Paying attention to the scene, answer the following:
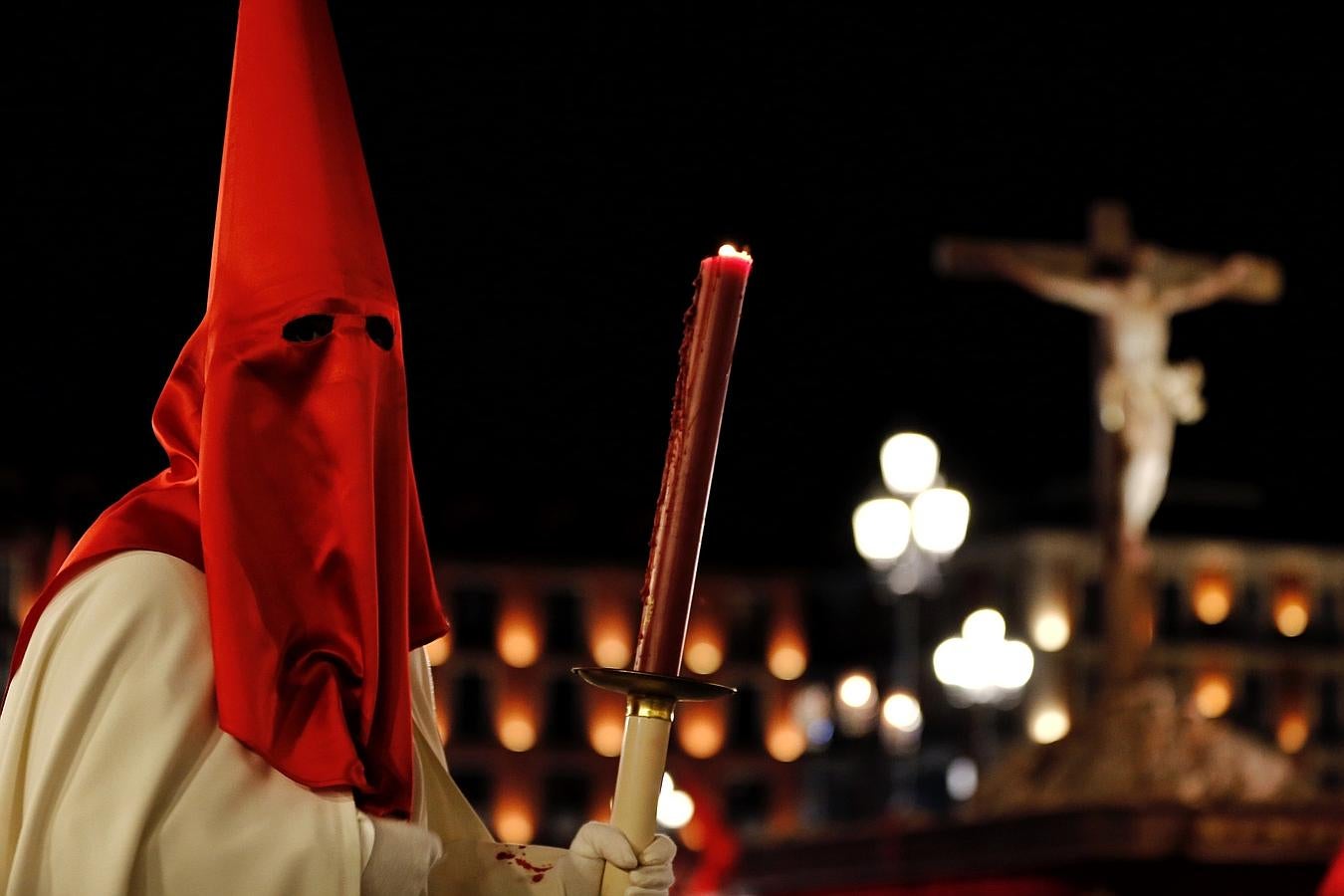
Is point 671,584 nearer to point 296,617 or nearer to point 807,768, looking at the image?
point 296,617

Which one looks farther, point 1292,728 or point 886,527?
point 1292,728

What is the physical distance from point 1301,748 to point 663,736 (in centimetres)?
5788

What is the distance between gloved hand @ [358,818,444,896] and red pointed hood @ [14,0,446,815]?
2.2 inches

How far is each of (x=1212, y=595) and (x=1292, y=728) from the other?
4.03 meters

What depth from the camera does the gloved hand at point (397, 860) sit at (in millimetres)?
2381

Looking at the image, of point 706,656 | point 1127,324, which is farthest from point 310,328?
point 706,656

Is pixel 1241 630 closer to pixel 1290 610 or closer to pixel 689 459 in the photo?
pixel 1290 610

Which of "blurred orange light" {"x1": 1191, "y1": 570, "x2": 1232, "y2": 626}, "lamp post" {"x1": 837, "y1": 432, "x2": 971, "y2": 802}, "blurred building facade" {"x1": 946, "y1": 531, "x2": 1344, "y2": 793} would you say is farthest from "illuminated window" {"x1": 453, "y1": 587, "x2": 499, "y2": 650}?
"lamp post" {"x1": 837, "y1": 432, "x2": 971, "y2": 802}

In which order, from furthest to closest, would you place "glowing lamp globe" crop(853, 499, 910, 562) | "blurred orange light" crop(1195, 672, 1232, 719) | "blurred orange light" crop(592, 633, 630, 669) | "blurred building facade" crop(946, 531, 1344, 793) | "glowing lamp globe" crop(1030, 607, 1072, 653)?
1. "blurred orange light" crop(592, 633, 630, 669)
2. "blurred orange light" crop(1195, 672, 1232, 719)
3. "blurred building facade" crop(946, 531, 1344, 793)
4. "glowing lamp globe" crop(1030, 607, 1072, 653)
5. "glowing lamp globe" crop(853, 499, 910, 562)

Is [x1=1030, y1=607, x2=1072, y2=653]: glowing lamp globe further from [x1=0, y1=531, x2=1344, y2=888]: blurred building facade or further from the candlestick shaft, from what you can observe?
the candlestick shaft

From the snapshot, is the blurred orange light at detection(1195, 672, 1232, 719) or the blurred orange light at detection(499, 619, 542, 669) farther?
the blurred orange light at detection(499, 619, 542, 669)

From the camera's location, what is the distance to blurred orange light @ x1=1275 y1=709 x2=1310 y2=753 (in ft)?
190

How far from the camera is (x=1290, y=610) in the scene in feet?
191

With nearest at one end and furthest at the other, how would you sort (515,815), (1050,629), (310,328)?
1. (310,328)
2. (1050,629)
3. (515,815)
